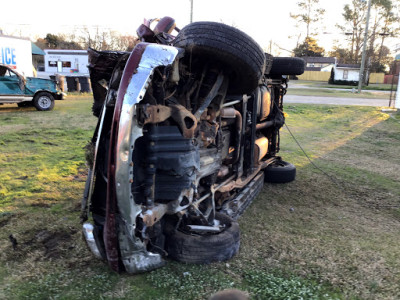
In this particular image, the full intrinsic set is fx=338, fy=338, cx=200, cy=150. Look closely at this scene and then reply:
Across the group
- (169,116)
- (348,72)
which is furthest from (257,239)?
(348,72)

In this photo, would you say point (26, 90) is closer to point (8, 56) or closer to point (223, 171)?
point (8, 56)

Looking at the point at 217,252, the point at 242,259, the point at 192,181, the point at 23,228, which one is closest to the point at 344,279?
the point at 242,259

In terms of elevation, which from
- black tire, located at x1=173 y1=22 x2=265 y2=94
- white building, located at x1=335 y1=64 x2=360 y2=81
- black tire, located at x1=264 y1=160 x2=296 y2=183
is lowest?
black tire, located at x1=264 y1=160 x2=296 y2=183

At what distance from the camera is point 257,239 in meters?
3.43

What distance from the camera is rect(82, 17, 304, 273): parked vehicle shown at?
2291 mm

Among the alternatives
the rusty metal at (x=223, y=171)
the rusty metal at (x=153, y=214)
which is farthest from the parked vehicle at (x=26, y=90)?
the rusty metal at (x=153, y=214)

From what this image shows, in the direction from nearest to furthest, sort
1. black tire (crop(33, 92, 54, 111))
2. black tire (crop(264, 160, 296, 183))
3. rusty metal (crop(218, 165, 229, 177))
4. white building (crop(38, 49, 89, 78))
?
rusty metal (crop(218, 165, 229, 177)) < black tire (crop(264, 160, 296, 183)) < black tire (crop(33, 92, 54, 111)) < white building (crop(38, 49, 89, 78))

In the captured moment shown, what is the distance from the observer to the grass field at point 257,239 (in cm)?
257

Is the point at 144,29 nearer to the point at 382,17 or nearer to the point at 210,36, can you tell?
the point at 210,36

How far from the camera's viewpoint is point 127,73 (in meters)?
2.32

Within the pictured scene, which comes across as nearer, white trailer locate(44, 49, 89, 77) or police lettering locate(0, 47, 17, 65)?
police lettering locate(0, 47, 17, 65)

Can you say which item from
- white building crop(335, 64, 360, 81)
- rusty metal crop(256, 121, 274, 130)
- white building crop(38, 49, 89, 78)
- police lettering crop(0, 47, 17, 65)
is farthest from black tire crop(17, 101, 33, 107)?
white building crop(335, 64, 360, 81)

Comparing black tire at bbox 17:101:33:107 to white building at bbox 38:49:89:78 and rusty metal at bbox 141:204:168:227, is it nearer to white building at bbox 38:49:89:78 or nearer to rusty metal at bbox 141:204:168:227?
rusty metal at bbox 141:204:168:227

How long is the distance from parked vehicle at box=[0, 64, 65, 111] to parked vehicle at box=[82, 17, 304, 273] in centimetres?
1083
